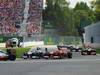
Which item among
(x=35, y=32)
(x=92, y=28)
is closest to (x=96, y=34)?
(x=92, y=28)

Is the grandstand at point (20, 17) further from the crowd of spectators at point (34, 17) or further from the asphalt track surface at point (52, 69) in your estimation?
the asphalt track surface at point (52, 69)

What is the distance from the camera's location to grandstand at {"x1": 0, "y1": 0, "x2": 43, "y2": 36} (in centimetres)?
7694

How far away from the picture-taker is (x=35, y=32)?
7806 cm

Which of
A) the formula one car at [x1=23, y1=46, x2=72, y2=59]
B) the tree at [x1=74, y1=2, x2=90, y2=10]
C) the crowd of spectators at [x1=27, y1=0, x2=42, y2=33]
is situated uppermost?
the tree at [x1=74, y1=2, x2=90, y2=10]

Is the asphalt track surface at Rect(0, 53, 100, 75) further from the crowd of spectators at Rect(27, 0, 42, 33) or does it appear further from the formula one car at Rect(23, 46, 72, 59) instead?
the crowd of spectators at Rect(27, 0, 42, 33)

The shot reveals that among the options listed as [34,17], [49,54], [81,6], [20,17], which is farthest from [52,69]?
[81,6]

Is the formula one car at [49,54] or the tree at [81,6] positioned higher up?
the tree at [81,6]

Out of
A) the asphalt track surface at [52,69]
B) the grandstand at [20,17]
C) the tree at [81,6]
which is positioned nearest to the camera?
the asphalt track surface at [52,69]

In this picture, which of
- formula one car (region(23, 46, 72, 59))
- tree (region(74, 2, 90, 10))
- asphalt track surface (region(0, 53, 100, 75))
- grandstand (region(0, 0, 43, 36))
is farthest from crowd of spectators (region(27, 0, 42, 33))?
tree (region(74, 2, 90, 10))

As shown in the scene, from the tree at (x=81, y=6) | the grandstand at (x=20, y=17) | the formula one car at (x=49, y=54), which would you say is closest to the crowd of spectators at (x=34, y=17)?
the grandstand at (x=20, y=17)

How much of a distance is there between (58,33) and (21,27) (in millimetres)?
60886

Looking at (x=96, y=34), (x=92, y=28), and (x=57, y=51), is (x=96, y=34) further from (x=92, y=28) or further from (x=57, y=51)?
(x=57, y=51)

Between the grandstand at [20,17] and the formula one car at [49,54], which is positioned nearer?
the formula one car at [49,54]

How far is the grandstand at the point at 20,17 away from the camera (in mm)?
76938
